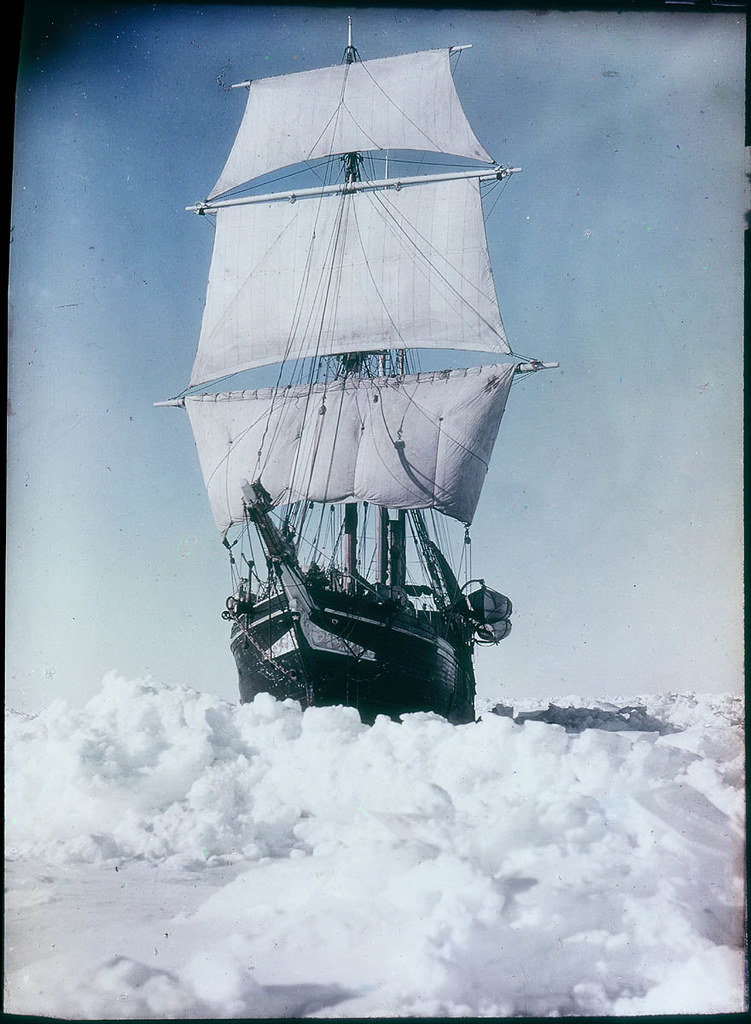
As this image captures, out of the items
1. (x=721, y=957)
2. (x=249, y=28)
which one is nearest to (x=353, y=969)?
(x=721, y=957)

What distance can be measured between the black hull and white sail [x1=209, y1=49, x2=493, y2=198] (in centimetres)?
233

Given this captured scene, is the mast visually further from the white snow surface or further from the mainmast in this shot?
the white snow surface

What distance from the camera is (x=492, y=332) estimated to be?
453 cm

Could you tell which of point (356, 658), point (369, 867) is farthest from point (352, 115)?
point (369, 867)

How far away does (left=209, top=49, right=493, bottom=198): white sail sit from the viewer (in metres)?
4.12

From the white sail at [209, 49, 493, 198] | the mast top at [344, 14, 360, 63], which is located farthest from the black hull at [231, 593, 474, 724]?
the mast top at [344, 14, 360, 63]

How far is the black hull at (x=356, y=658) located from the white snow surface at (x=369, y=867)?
43cm

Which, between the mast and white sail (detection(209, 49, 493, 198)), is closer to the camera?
white sail (detection(209, 49, 493, 198))

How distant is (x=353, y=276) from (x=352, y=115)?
90 centimetres

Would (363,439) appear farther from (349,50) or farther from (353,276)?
(349,50)

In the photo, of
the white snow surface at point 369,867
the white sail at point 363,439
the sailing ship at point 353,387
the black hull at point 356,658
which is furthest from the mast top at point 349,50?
the white snow surface at point 369,867

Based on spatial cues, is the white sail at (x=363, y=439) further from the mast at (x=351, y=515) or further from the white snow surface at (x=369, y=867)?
the white snow surface at (x=369, y=867)

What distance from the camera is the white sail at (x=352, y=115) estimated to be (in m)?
4.12

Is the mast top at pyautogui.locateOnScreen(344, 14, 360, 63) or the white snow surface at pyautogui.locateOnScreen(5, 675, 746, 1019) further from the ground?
the mast top at pyautogui.locateOnScreen(344, 14, 360, 63)
